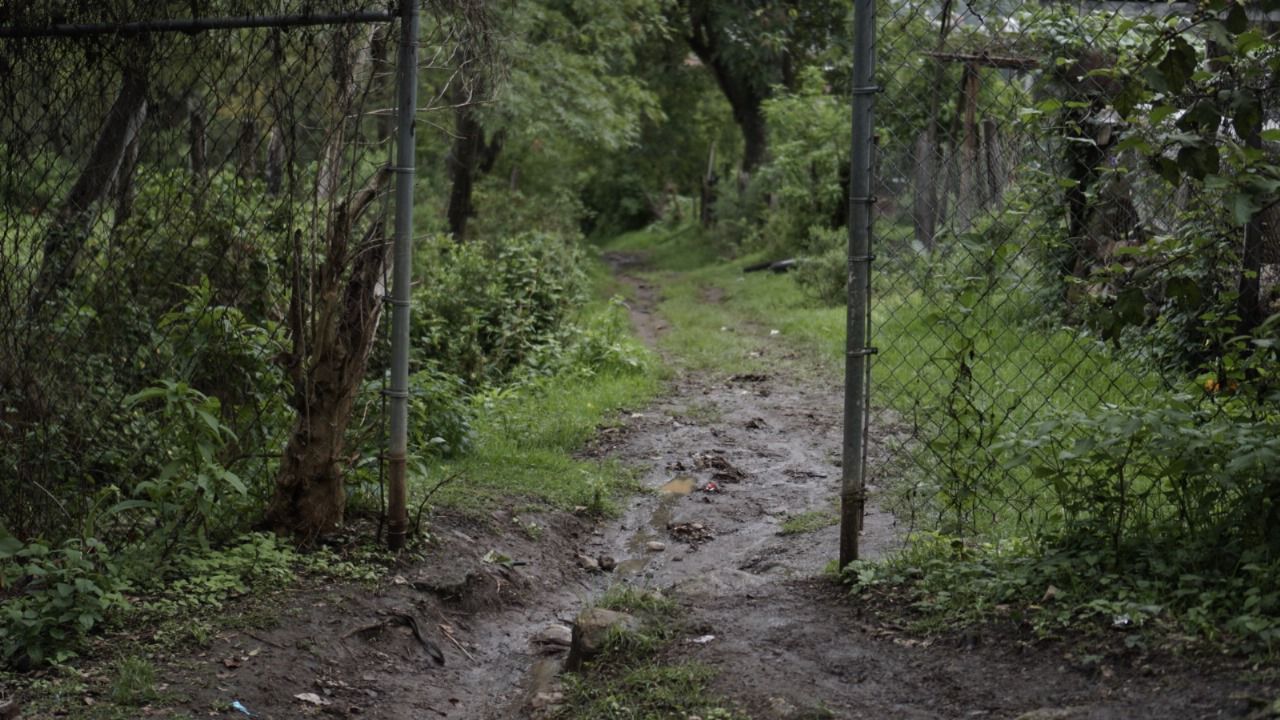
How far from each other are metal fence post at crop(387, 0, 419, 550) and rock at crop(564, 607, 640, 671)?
114 cm

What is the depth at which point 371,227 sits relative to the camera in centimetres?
500

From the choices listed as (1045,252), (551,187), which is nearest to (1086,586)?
(1045,252)

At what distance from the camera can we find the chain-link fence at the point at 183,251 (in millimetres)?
4711

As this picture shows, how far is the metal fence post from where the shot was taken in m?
4.65

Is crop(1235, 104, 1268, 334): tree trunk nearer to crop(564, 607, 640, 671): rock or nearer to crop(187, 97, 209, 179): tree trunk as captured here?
crop(564, 607, 640, 671): rock

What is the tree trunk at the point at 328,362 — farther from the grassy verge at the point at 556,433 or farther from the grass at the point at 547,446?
the grass at the point at 547,446

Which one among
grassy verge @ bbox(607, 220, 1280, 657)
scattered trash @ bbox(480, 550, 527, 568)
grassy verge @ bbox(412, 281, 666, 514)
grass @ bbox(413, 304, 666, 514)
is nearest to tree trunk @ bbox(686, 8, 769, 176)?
grassy verge @ bbox(412, 281, 666, 514)

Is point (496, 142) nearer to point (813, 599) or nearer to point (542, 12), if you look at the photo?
point (542, 12)

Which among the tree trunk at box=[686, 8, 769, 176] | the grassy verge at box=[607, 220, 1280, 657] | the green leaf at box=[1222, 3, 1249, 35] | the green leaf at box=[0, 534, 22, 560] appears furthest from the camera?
the tree trunk at box=[686, 8, 769, 176]

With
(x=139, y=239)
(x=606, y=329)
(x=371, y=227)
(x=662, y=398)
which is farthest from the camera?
(x=606, y=329)

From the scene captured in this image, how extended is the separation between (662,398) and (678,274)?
1353cm

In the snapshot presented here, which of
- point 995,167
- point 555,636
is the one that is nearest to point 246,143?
point 555,636

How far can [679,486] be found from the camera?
698 cm

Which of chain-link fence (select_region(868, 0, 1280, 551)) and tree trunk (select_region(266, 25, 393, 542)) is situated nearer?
chain-link fence (select_region(868, 0, 1280, 551))
